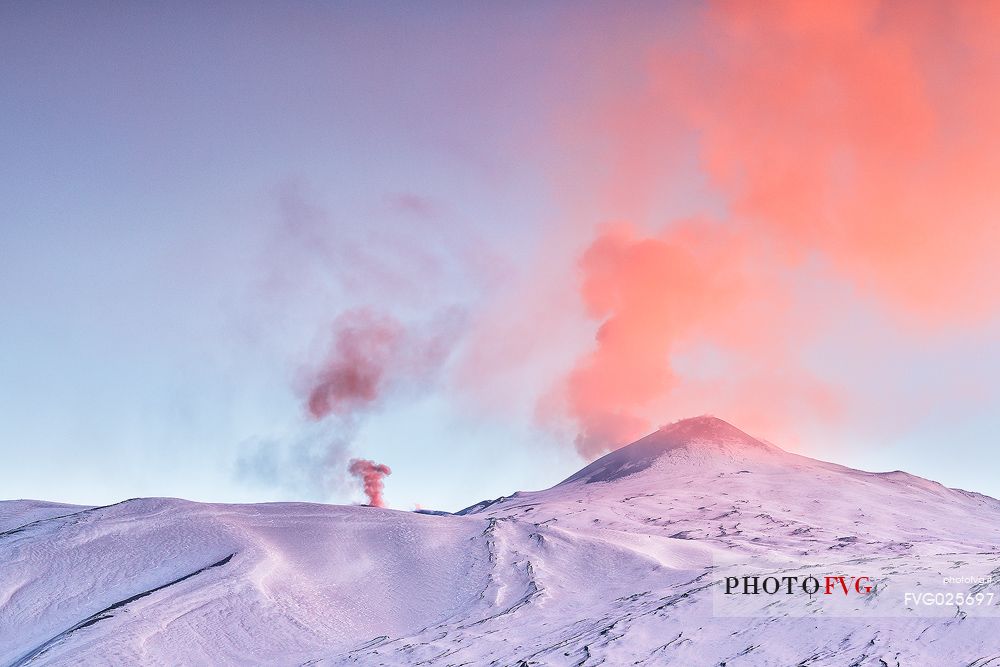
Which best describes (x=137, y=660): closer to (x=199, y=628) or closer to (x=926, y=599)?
(x=199, y=628)

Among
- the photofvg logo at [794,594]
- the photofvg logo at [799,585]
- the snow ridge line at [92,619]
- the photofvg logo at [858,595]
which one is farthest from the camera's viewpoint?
the photofvg logo at [799,585]

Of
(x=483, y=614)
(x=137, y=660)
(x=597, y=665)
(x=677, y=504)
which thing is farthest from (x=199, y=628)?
(x=677, y=504)

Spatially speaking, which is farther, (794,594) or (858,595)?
(794,594)

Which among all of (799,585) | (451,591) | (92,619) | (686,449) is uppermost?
(686,449)

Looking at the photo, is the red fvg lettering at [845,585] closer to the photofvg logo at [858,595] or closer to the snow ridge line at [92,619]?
the photofvg logo at [858,595]

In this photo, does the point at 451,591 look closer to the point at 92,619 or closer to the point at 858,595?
the point at 92,619

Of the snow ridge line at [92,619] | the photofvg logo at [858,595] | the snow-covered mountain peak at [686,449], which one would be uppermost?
the snow-covered mountain peak at [686,449]

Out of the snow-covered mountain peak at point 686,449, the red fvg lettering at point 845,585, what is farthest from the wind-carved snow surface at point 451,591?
the snow-covered mountain peak at point 686,449

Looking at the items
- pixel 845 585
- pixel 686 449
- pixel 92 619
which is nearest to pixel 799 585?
pixel 845 585
